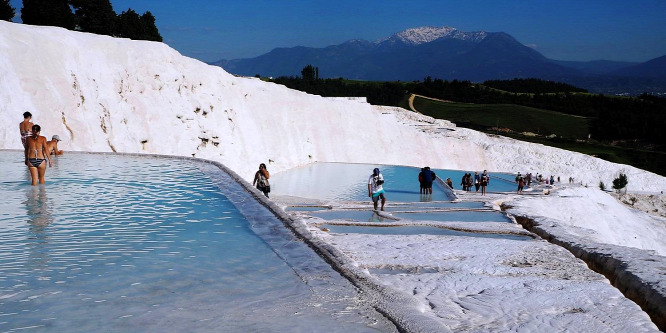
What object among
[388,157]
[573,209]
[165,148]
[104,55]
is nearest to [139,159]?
[165,148]

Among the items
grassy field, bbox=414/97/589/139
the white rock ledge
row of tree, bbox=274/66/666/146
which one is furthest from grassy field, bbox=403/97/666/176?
the white rock ledge

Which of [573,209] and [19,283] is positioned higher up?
[19,283]

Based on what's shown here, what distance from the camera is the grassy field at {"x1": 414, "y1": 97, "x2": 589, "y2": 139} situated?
80375mm

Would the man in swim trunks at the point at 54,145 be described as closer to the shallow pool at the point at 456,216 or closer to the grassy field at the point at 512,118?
the shallow pool at the point at 456,216

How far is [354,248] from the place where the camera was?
29.4 feet

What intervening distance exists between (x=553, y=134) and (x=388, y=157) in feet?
132

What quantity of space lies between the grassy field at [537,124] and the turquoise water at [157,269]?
60.1 m

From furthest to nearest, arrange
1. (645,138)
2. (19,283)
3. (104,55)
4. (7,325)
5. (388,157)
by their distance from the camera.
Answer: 1. (645,138)
2. (388,157)
3. (104,55)
4. (19,283)
5. (7,325)

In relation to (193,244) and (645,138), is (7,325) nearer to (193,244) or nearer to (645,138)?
(193,244)

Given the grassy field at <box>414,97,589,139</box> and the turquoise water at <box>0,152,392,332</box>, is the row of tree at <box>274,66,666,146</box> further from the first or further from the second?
the turquoise water at <box>0,152,392,332</box>

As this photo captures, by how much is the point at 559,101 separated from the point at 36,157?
327ft

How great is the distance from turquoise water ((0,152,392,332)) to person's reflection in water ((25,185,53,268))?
0.05ft

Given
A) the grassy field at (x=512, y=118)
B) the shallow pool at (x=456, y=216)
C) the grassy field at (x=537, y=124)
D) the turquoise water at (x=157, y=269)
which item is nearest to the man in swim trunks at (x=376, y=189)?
the shallow pool at (x=456, y=216)

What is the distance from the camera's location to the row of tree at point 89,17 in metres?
40.9
